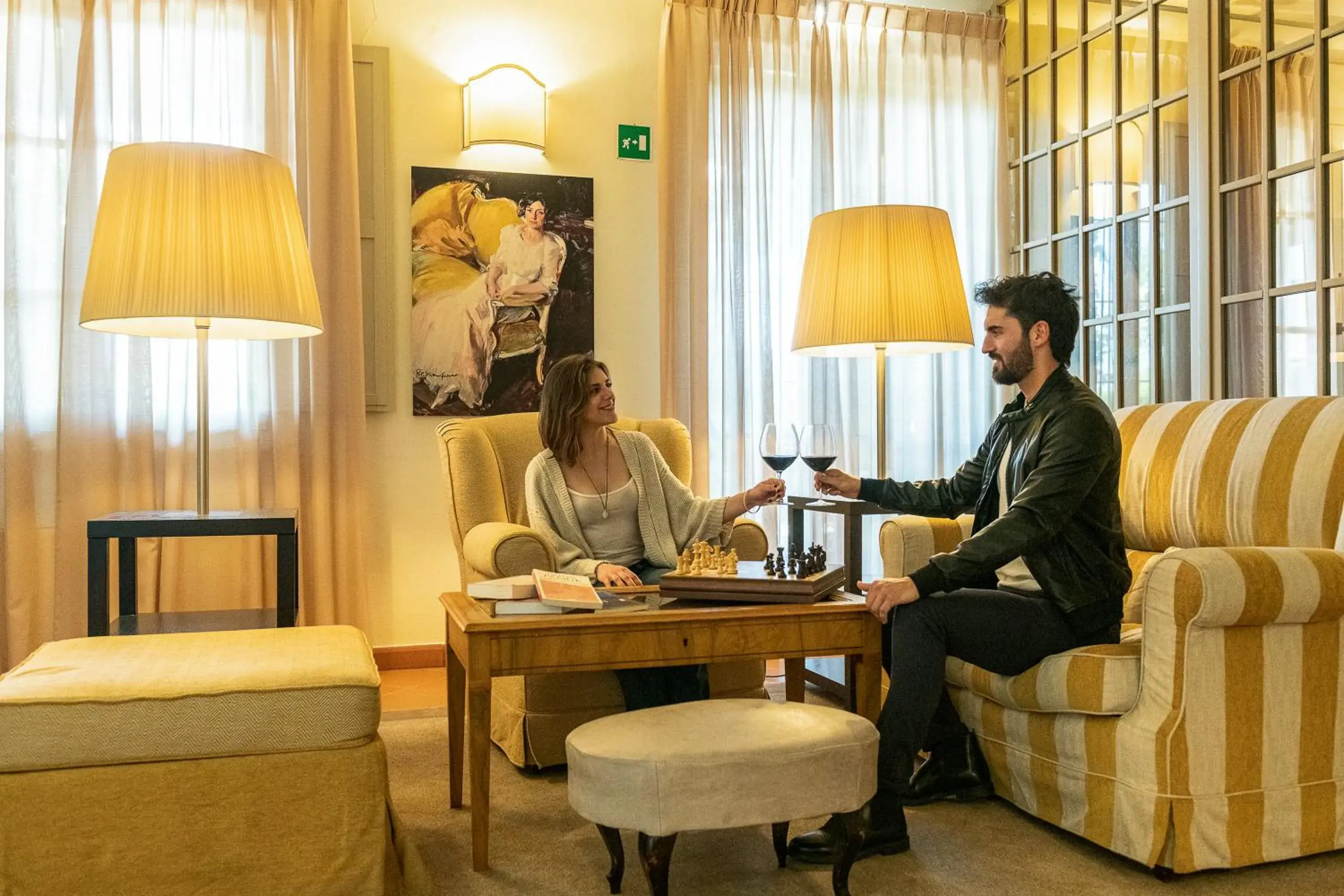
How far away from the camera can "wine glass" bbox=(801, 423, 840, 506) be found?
2.59 meters

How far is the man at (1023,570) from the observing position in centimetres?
226

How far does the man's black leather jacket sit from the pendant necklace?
39.7 inches

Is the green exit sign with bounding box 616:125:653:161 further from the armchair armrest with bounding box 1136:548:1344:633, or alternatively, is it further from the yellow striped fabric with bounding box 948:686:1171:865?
the armchair armrest with bounding box 1136:548:1344:633

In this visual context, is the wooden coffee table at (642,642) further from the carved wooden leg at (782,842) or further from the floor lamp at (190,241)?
the floor lamp at (190,241)

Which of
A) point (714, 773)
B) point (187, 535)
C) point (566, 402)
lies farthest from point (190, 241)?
point (714, 773)

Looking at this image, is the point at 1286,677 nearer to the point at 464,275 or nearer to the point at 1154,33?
the point at 1154,33

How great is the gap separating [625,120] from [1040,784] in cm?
292

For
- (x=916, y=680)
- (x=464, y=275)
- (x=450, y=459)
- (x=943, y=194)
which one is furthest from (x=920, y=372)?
(x=916, y=680)

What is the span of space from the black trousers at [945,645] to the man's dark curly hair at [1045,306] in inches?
22.8

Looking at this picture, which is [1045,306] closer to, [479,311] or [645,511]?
[645,511]

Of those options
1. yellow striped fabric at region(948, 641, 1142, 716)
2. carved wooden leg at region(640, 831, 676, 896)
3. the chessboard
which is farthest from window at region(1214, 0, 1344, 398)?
carved wooden leg at region(640, 831, 676, 896)

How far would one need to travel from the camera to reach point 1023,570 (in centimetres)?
247

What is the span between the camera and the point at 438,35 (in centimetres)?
412

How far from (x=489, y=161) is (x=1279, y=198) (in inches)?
104
